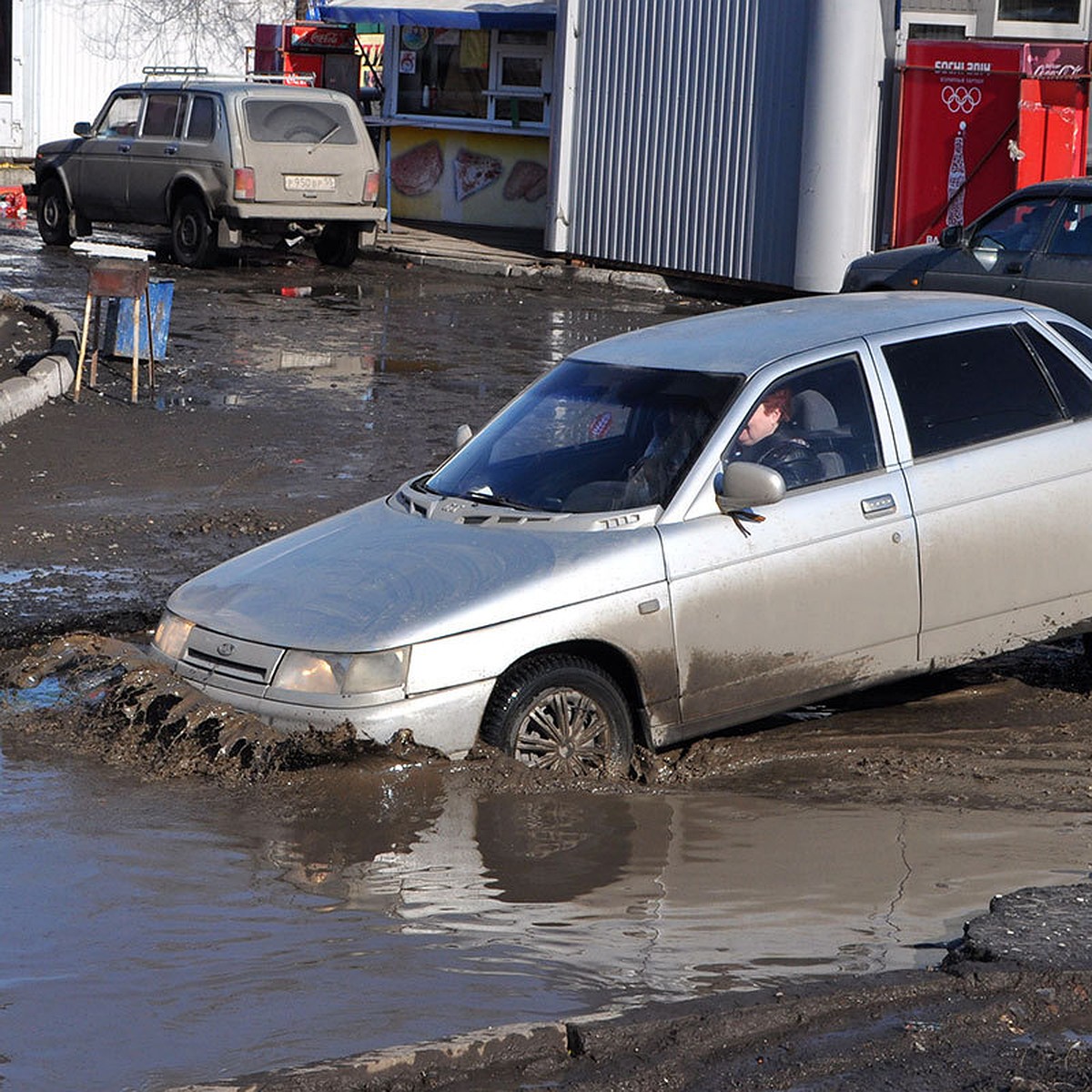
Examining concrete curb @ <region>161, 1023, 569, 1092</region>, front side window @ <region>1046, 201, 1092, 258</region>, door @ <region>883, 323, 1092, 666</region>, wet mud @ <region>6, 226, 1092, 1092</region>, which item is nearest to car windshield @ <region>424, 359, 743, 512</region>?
door @ <region>883, 323, 1092, 666</region>

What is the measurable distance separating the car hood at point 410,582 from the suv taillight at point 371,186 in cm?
1625

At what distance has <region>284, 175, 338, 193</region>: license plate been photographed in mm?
21688

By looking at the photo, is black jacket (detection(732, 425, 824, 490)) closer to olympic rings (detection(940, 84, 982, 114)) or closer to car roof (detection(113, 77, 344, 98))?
olympic rings (detection(940, 84, 982, 114))

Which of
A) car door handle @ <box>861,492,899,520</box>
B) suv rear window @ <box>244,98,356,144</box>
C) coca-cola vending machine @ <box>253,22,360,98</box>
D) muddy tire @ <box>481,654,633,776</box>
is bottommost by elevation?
muddy tire @ <box>481,654,633,776</box>

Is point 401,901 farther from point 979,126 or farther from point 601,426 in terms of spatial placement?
point 979,126

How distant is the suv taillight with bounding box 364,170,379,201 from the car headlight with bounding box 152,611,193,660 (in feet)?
53.8

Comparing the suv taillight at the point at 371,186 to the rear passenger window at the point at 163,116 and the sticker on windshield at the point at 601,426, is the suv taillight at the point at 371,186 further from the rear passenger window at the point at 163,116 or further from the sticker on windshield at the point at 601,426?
the sticker on windshield at the point at 601,426

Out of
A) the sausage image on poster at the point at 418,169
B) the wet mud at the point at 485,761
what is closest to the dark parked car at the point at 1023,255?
the wet mud at the point at 485,761

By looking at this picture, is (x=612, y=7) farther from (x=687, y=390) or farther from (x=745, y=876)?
(x=745, y=876)

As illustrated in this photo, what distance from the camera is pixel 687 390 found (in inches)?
258

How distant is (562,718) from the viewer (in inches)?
231

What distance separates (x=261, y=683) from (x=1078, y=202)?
34.2ft

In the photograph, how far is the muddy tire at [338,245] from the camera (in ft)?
75.0

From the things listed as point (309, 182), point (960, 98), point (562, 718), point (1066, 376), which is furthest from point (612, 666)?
point (309, 182)
